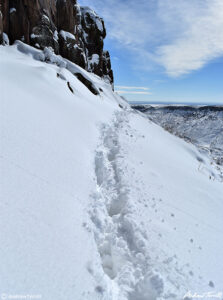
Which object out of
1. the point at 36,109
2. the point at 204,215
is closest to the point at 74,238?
the point at 204,215

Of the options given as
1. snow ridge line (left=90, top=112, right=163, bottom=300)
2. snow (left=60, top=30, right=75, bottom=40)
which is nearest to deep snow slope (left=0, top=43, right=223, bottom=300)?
snow ridge line (left=90, top=112, right=163, bottom=300)

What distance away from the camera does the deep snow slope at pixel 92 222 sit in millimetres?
1900

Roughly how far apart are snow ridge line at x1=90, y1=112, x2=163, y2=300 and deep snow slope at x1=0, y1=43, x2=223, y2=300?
14 millimetres

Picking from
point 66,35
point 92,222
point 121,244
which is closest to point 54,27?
point 66,35

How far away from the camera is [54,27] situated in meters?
19.4

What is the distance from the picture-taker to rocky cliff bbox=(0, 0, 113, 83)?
15883 mm

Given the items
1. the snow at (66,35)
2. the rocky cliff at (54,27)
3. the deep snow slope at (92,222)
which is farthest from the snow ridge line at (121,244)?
the snow at (66,35)

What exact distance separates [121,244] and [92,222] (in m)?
0.60

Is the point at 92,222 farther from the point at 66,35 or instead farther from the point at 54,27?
the point at 66,35

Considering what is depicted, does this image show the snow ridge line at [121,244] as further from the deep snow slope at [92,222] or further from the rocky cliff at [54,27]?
the rocky cliff at [54,27]

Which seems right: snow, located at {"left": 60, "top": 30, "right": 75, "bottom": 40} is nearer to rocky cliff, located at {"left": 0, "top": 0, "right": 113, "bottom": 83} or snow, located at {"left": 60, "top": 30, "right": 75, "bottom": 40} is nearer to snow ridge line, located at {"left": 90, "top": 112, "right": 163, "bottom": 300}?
rocky cliff, located at {"left": 0, "top": 0, "right": 113, "bottom": 83}

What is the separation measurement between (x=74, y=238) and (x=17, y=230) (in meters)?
0.77

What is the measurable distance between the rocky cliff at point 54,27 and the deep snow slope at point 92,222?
15670mm

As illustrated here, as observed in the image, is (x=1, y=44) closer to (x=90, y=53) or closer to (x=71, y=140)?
(x=71, y=140)
